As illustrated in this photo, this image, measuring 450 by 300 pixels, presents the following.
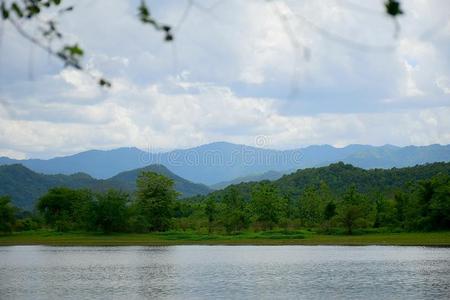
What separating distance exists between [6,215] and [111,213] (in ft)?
53.6

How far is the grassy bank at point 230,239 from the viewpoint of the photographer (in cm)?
8300

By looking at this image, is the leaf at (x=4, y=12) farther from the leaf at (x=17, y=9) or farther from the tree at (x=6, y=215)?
the tree at (x=6, y=215)

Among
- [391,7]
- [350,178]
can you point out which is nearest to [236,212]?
[350,178]

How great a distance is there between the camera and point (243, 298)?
32.8 meters

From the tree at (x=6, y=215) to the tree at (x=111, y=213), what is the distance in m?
13.2

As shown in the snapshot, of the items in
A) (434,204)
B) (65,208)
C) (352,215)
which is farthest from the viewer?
(65,208)

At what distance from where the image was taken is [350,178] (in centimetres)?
18188

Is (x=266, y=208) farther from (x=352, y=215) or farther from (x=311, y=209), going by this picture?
(x=352, y=215)

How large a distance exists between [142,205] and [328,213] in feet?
96.0

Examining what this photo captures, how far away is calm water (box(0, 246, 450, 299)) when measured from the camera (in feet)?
114

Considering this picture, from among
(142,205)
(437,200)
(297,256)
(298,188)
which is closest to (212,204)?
(142,205)

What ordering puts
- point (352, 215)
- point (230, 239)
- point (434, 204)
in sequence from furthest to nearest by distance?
point (230, 239)
point (352, 215)
point (434, 204)

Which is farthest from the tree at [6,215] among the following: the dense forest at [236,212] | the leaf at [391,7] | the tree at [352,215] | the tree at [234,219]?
the leaf at [391,7]

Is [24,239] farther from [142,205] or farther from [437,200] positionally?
[437,200]
